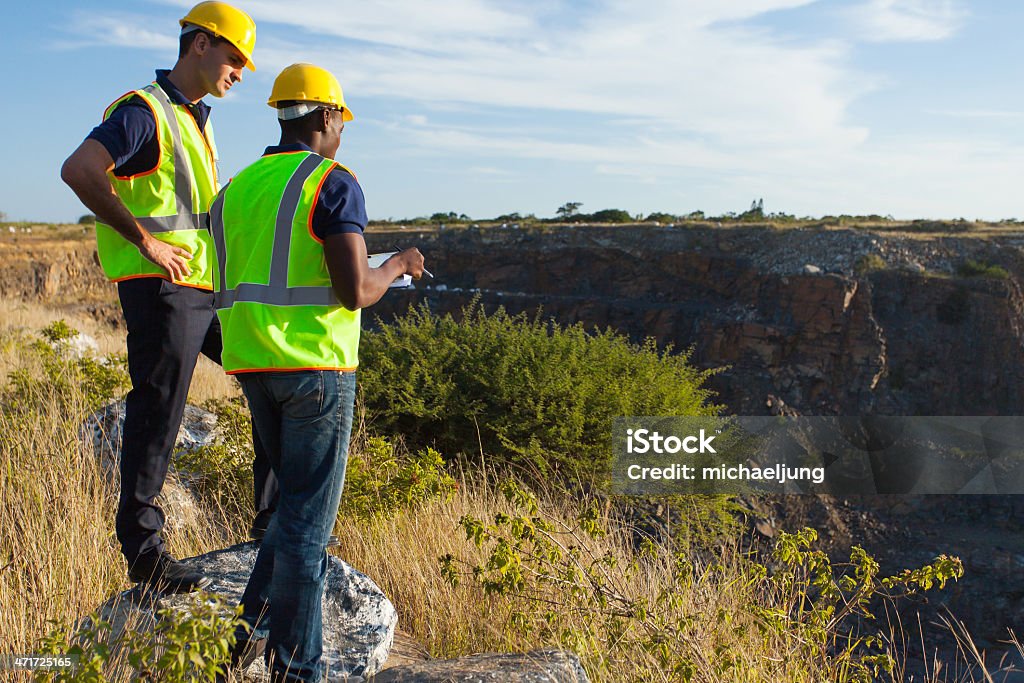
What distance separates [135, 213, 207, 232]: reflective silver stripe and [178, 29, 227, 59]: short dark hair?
0.61m

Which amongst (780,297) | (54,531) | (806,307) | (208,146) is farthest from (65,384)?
A: (780,297)

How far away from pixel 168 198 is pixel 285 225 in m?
1.06

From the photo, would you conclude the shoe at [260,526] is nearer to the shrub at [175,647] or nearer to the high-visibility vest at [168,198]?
the high-visibility vest at [168,198]

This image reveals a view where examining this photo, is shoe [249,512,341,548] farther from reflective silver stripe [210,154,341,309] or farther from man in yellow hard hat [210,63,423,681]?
reflective silver stripe [210,154,341,309]

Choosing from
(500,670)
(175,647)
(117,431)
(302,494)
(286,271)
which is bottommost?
(500,670)

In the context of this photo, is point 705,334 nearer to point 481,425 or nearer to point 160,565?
point 481,425

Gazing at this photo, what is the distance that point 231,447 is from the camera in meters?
5.50

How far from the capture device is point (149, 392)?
10.9ft

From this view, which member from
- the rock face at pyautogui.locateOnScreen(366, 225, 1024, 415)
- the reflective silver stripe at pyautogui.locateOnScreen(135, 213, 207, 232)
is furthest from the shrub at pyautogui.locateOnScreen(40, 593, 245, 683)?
the rock face at pyautogui.locateOnScreen(366, 225, 1024, 415)

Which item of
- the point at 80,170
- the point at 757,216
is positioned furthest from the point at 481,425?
the point at 757,216

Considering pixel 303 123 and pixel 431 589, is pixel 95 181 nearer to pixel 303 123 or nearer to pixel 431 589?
pixel 303 123

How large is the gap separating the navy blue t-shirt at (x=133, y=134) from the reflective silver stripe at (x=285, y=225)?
0.91 m

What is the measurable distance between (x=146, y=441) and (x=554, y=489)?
385cm

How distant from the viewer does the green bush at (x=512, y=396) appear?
7.17 m
